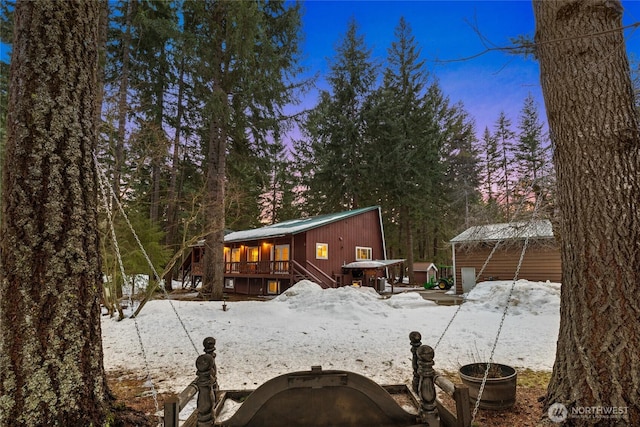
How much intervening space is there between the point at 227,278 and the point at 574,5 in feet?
64.2

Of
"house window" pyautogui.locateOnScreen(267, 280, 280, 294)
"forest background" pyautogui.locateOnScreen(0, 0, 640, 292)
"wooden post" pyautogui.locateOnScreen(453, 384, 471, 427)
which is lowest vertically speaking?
"house window" pyautogui.locateOnScreen(267, 280, 280, 294)

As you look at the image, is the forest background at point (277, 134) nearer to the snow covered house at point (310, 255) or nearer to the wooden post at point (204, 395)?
the snow covered house at point (310, 255)

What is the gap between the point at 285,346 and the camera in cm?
557

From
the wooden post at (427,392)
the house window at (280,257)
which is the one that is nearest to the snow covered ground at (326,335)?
the wooden post at (427,392)

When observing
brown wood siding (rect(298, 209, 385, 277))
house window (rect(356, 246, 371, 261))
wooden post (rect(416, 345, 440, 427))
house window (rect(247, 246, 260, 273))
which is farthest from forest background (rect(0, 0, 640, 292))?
house window (rect(356, 246, 371, 261))

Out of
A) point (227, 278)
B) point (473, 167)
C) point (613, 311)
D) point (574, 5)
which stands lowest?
point (227, 278)

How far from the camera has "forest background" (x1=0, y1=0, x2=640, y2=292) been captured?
10.4 m

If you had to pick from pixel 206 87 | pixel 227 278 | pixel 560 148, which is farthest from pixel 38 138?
pixel 227 278

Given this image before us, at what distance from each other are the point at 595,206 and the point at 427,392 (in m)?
2.03

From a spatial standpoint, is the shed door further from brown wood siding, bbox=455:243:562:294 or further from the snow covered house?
the snow covered house

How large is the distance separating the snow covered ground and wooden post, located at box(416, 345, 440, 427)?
1685 mm

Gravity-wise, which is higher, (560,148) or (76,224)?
(560,148)

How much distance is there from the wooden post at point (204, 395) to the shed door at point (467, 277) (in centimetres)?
1505

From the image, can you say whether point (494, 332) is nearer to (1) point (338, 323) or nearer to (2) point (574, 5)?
(1) point (338, 323)
